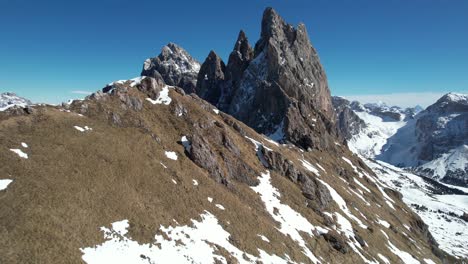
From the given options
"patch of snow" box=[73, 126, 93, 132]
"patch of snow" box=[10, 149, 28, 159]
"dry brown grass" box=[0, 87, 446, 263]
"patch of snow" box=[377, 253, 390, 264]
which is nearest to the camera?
"dry brown grass" box=[0, 87, 446, 263]

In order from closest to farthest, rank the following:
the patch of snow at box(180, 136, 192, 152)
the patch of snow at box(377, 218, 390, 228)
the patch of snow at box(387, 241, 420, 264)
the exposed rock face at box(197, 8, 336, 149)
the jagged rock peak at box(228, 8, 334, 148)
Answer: the patch of snow at box(180, 136, 192, 152), the patch of snow at box(387, 241, 420, 264), the patch of snow at box(377, 218, 390, 228), the exposed rock face at box(197, 8, 336, 149), the jagged rock peak at box(228, 8, 334, 148)

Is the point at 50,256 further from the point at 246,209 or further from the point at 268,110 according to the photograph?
the point at 268,110

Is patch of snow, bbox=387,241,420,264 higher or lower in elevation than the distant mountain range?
lower

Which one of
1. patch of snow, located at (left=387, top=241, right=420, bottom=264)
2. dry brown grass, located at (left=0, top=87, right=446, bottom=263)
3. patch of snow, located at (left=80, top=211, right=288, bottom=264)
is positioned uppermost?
dry brown grass, located at (left=0, top=87, right=446, bottom=263)

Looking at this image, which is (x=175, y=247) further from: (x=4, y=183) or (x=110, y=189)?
(x=4, y=183)

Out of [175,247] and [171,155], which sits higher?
[171,155]

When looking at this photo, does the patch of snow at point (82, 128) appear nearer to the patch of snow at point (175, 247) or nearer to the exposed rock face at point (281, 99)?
the patch of snow at point (175, 247)

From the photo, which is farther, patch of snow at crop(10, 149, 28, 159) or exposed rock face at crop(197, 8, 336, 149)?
exposed rock face at crop(197, 8, 336, 149)

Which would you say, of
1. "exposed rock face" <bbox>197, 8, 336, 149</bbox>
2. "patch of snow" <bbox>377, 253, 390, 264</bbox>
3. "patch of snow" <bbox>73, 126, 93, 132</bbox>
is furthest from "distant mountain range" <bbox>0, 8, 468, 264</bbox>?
"exposed rock face" <bbox>197, 8, 336, 149</bbox>

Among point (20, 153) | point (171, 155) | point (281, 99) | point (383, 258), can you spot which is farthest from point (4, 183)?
point (281, 99)

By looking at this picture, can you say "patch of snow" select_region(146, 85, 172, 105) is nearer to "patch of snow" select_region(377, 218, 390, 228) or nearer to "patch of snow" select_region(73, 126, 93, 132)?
"patch of snow" select_region(73, 126, 93, 132)

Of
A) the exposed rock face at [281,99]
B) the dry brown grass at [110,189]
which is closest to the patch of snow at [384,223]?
the dry brown grass at [110,189]
